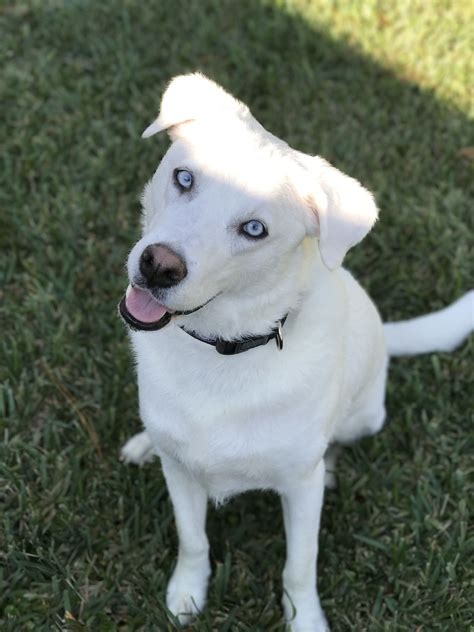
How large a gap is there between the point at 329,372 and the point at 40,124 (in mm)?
Result: 2918

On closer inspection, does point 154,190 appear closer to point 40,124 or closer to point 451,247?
point 451,247

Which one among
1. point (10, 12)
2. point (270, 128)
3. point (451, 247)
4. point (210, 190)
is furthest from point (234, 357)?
point (10, 12)

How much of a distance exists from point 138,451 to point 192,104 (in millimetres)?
1465

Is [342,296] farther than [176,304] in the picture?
Yes

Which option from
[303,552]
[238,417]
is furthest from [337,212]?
[303,552]

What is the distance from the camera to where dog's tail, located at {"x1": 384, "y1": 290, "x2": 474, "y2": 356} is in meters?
3.32

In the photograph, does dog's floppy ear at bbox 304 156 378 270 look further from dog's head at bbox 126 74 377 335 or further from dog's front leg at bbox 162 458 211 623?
dog's front leg at bbox 162 458 211 623

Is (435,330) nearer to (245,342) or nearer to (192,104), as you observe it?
(245,342)

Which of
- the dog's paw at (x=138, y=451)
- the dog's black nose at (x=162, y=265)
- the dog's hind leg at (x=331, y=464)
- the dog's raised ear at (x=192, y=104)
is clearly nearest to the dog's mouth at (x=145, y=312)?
the dog's black nose at (x=162, y=265)

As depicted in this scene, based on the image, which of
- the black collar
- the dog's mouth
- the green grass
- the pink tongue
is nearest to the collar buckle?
the black collar

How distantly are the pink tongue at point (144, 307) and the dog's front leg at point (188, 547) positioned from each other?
0.67 m

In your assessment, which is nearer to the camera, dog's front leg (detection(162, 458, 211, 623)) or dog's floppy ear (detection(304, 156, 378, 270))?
dog's floppy ear (detection(304, 156, 378, 270))

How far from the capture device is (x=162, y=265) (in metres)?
1.95

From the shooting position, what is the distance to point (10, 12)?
17.2ft
